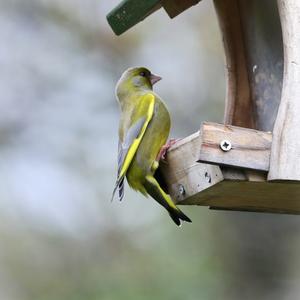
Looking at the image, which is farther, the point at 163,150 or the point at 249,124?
the point at 249,124

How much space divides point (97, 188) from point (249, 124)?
4.46m

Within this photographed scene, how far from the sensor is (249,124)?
188 inches

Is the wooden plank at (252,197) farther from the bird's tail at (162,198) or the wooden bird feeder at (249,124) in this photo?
the bird's tail at (162,198)

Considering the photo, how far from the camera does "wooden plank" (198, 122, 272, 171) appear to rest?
13.0 feet

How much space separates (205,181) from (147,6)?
0.82m

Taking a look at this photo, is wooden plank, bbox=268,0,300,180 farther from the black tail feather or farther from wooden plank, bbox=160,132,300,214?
the black tail feather

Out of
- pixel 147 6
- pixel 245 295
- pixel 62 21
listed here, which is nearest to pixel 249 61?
pixel 147 6

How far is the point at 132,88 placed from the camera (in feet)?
17.5

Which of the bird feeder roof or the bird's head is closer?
the bird feeder roof

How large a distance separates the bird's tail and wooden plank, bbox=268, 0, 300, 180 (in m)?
0.70

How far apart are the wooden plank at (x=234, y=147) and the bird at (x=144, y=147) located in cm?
61

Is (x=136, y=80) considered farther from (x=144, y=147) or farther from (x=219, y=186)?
(x=219, y=186)

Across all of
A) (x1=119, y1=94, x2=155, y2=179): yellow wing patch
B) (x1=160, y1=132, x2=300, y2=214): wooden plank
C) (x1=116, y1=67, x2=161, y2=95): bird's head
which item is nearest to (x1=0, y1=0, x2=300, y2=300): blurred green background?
(x1=116, y1=67, x2=161, y2=95): bird's head

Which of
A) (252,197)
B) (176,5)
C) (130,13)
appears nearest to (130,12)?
(130,13)
